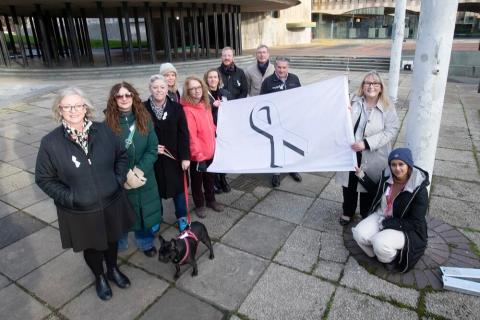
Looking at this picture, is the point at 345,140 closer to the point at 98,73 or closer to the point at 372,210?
the point at 372,210

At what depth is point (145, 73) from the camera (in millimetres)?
16703

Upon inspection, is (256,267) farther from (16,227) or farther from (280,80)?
(16,227)

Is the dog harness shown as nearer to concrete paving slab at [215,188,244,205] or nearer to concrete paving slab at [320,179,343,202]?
concrete paving slab at [215,188,244,205]

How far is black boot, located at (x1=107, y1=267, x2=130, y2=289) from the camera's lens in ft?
10.0

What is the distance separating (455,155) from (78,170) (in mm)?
6096

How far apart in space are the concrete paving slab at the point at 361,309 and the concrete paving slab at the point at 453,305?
0.68 feet

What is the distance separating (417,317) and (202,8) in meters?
20.1

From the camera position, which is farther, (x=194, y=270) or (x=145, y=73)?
(x=145, y=73)

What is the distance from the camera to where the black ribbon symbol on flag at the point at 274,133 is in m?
3.83

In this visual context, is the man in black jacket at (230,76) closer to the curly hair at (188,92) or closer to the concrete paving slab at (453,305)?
the curly hair at (188,92)

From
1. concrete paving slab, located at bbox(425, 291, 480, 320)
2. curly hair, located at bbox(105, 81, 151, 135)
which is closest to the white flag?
curly hair, located at bbox(105, 81, 151, 135)

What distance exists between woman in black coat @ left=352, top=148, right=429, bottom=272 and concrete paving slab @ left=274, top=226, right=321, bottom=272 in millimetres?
530

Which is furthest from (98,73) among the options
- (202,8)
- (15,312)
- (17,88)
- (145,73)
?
(15,312)

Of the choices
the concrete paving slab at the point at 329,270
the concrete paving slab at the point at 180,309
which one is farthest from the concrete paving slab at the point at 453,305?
the concrete paving slab at the point at 180,309
